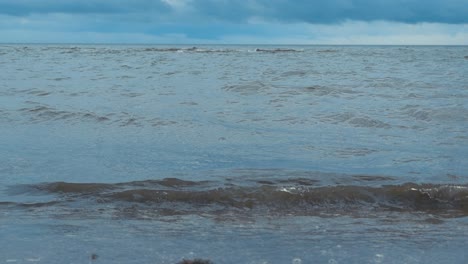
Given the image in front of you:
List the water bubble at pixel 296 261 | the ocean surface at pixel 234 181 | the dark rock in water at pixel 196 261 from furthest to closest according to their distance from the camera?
the ocean surface at pixel 234 181, the water bubble at pixel 296 261, the dark rock in water at pixel 196 261

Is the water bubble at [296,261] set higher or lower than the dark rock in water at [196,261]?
lower

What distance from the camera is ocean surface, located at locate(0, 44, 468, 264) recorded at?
187 inches

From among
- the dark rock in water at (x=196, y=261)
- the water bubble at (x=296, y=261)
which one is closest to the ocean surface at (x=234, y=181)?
the water bubble at (x=296, y=261)

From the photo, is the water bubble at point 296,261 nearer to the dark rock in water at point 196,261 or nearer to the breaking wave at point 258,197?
the dark rock in water at point 196,261

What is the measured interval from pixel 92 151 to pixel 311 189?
3557mm

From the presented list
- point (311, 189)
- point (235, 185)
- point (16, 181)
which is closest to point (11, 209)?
point (16, 181)

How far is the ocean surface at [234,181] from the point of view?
4.75 meters

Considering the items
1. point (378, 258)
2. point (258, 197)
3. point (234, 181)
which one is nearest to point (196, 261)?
point (378, 258)

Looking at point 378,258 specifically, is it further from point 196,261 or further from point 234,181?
point 234,181

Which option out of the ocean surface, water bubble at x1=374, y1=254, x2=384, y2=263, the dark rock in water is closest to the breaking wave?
the ocean surface

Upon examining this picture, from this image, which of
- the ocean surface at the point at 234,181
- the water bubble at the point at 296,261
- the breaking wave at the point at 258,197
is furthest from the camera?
the breaking wave at the point at 258,197

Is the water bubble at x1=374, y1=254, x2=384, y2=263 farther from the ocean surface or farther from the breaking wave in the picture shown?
the breaking wave

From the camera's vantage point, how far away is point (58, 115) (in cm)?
1191

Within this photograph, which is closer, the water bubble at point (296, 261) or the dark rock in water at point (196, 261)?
the dark rock in water at point (196, 261)
